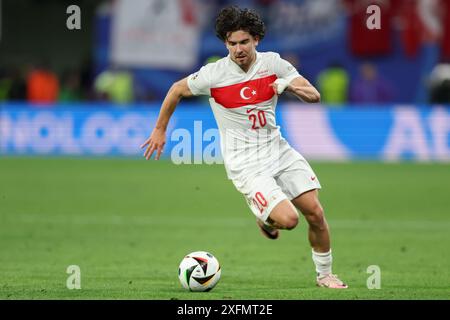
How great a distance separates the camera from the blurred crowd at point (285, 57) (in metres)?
27.8

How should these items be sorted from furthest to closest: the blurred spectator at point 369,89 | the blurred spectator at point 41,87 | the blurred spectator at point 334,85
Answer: the blurred spectator at point 41,87, the blurred spectator at point 334,85, the blurred spectator at point 369,89

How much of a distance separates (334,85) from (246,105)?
1821 centimetres

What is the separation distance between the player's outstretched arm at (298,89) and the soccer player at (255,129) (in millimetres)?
21

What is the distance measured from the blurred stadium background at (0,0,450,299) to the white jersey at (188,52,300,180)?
3.87 feet

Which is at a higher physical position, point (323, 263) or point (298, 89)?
Result: point (298, 89)

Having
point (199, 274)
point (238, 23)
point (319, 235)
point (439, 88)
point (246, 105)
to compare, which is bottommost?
point (199, 274)

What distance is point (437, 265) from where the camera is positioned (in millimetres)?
11773

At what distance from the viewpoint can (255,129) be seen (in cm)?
999

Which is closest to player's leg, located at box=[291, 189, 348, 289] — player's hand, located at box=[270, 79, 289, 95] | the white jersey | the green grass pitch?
the green grass pitch

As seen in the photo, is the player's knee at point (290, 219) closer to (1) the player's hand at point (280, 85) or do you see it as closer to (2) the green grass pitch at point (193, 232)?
(2) the green grass pitch at point (193, 232)

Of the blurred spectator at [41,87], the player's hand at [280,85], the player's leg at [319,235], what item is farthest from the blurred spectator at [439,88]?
the player's hand at [280,85]

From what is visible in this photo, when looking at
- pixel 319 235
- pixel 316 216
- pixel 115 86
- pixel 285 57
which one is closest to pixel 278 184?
pixel 316 216

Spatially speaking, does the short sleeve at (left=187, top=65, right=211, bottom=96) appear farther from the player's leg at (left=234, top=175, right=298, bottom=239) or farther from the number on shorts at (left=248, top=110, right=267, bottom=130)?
the player's leg at (left=234, top=175, right=298, bottom=239)

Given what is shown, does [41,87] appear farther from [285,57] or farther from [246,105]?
[246,105]
